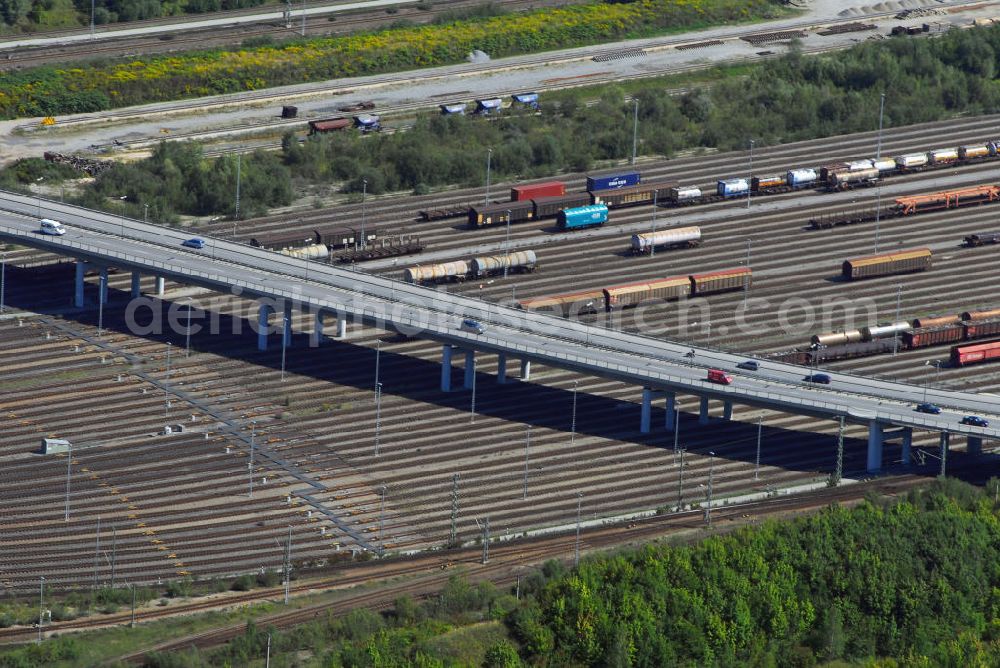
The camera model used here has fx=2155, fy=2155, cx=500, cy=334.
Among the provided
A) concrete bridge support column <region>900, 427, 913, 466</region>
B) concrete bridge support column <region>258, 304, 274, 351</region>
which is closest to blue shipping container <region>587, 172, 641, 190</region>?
concrete bridge support column <region>258, 304, 274, 351</region>

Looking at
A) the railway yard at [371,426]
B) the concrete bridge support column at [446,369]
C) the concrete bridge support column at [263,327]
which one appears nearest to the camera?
the railway yard at [371,426]

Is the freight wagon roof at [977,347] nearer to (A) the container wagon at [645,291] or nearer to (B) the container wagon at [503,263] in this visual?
(A) the container wagon at [645,291]

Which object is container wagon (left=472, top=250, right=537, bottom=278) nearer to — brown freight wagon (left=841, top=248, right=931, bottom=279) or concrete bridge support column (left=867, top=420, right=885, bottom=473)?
brown freight wagon (left=841, top=248, right=931, bottom=279)

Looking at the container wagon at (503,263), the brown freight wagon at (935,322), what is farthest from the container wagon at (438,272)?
the brown freight wagon at (935,322)

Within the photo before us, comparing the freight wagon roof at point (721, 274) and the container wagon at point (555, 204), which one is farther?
the container wagon at point (555, 204)

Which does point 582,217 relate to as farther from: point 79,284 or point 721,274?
point 79,284

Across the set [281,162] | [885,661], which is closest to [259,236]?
[281,162]

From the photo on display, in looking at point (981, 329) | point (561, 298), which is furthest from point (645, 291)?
point (981, 329)
